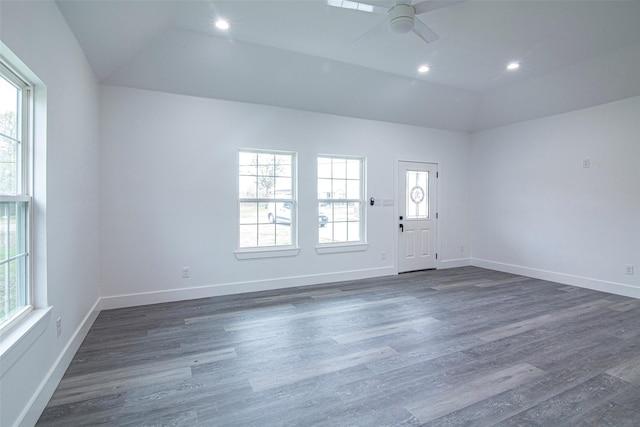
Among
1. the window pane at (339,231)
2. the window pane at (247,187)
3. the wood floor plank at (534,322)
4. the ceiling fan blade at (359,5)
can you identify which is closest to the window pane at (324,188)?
the window pane at (339,231)

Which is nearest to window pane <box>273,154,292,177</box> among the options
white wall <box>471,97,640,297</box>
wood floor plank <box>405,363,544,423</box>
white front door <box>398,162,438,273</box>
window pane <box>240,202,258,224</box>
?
window pane <box>240,202,258,224</box>

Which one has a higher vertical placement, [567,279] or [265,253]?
[265,253]

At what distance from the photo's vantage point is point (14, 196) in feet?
5.94

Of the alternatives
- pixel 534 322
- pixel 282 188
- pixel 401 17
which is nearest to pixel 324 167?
pixel 282 188

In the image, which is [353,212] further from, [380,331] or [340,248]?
[380,331]

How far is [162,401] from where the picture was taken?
2.02 metres

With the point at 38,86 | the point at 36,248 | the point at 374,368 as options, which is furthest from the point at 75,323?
the point at 374,368

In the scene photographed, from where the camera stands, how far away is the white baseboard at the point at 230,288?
12.4 feet

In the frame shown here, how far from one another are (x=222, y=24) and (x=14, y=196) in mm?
2468

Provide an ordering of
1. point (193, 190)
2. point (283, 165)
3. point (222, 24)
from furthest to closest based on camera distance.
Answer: point (283, 165) < point (193, 190) < point (222, 24)

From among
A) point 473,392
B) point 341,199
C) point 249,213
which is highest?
point 341,199

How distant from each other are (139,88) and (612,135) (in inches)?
252

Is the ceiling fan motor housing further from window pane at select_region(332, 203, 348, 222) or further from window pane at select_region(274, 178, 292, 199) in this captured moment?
window pane at select_region(332, 203, 348, 222)

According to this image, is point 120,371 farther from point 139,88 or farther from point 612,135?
point 612,135
